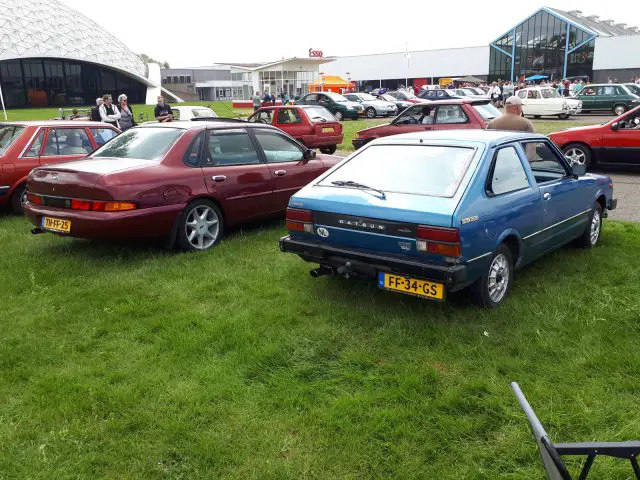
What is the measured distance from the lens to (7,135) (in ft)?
28.6

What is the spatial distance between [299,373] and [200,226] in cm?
319

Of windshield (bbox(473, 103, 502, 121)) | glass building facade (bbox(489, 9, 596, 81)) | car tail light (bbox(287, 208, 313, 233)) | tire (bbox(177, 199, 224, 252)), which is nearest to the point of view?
car tail light (bbox(287, 208, 313, 233))

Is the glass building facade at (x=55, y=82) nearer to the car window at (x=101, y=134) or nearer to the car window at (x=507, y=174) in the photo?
the car window at (x=101, y=134)

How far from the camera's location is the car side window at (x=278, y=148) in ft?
24.8

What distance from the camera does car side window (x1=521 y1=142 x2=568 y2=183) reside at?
5827mm

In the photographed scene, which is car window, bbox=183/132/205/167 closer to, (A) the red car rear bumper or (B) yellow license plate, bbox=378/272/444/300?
(A) the red car rear bumper

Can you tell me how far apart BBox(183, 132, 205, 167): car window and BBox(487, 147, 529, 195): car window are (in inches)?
133

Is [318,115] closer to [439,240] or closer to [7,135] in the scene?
[7,135]

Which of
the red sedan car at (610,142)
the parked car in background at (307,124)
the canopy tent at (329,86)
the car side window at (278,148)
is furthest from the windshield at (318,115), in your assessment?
the canopy tent at (329,86)

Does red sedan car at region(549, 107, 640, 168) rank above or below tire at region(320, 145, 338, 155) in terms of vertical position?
above

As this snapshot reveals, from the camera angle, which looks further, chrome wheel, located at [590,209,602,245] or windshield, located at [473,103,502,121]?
windshield, located at [473,103,502,121]

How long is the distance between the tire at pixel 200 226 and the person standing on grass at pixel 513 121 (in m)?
3.91

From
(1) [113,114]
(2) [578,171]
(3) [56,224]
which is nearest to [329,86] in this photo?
(1) [113,114]

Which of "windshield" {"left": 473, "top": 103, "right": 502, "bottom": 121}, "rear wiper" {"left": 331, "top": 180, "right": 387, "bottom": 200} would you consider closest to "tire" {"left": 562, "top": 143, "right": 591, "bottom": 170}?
"windshield" {"left": 473, "top": 103, "right": 502, "bottom": 121}
